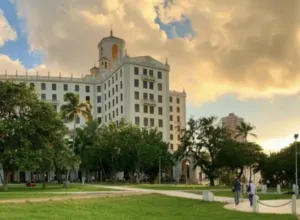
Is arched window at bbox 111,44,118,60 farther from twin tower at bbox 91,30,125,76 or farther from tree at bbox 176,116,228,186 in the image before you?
tree at bbox 176,116,228,186

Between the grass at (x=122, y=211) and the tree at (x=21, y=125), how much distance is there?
1909 cm

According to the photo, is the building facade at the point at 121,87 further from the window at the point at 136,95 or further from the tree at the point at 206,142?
the tree at the point at 206,142

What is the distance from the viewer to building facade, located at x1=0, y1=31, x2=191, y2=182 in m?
101

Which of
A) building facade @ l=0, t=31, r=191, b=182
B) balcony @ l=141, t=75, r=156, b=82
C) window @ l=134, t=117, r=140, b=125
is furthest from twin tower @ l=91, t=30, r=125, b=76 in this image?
window @ l=134, t=117, r=140, b=125

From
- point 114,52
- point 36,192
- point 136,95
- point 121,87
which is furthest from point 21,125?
point 114,52

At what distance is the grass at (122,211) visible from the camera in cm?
2377

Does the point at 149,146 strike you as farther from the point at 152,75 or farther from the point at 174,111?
the point at 174,111

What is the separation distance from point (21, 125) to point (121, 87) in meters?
54.3

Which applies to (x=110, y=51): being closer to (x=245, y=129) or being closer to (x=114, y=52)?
(x=114, y=52)

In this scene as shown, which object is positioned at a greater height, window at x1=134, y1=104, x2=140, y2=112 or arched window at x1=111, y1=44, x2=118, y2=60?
arched window at x1=111, y1=44, x2=118, y2=60

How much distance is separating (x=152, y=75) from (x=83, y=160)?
99.0 feet

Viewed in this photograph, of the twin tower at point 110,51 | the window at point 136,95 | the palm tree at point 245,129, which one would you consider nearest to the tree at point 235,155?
the palm tree at point 245,129

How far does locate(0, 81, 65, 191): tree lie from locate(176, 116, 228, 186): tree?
26172mm

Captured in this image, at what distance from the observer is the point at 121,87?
102938 millimetres
